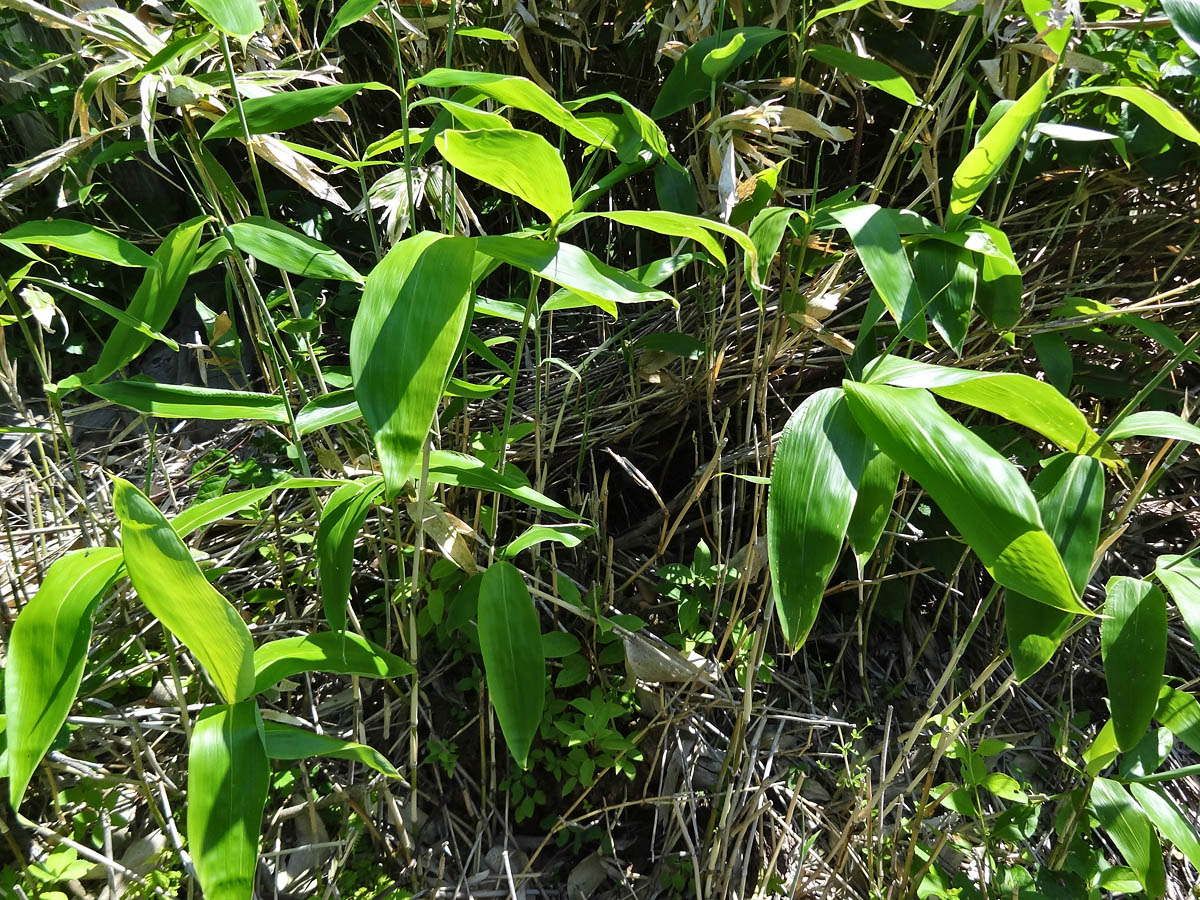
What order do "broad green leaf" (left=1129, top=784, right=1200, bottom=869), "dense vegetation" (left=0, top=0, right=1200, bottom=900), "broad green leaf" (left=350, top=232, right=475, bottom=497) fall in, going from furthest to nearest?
"broad green leaf" (left=1129, top=784, right=1200, bottom=869)
"dense vegetation" (left=0, top=0, right=1200, bottom=900)
"broad green leaf" (left=350, top=232, right=475, bottom=497)

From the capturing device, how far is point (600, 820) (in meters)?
0.98

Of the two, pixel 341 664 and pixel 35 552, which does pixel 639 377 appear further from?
pixel 35 552

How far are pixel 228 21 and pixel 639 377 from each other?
0.62 m

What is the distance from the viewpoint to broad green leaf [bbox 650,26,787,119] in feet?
2.52

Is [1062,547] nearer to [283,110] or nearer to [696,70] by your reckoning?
[696,70]

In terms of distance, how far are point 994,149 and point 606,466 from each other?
0.69 m

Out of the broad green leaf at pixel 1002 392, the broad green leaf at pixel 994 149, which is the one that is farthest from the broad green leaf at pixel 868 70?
the broad green leaf at pixel 1002 392

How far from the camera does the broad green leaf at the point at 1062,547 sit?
56 centimetres

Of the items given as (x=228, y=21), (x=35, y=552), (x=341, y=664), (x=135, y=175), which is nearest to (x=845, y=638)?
(x=341, y=664)

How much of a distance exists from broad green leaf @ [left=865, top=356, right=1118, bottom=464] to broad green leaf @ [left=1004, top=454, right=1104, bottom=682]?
30mm

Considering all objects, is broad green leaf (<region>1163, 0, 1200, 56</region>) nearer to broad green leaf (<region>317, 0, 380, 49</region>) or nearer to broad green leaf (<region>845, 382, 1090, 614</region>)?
broad green leaf (<region>845, 382, 1090, 614</region>)

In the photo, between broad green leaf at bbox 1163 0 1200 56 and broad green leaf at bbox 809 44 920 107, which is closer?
broad green leaf at bbox 1163 0 1200 56

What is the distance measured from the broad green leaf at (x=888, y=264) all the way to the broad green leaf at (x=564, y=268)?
0.21 meters

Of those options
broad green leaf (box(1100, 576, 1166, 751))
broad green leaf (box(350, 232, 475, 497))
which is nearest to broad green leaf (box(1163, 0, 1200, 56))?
broad green leaf (box(1100, 576, 1166, 751))
